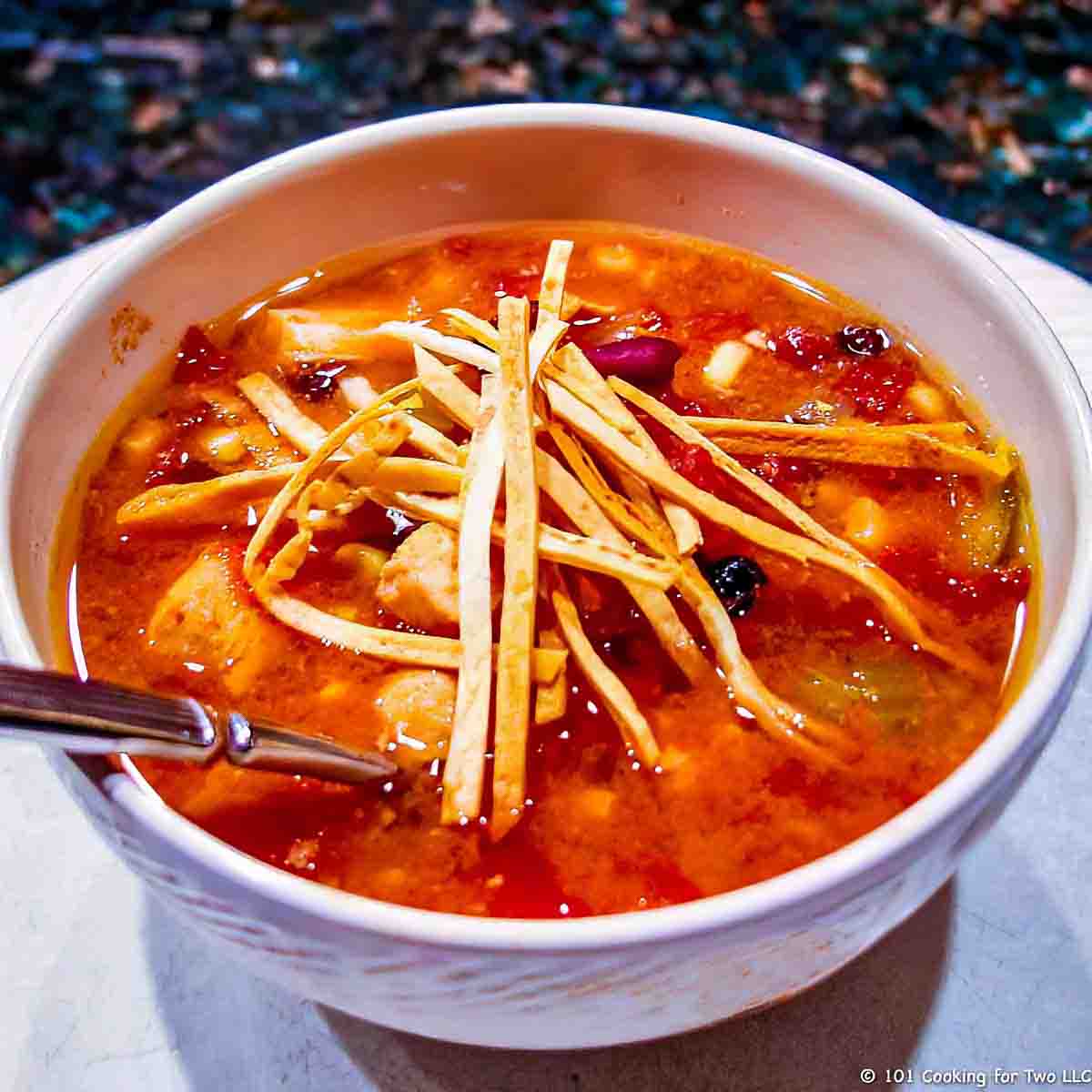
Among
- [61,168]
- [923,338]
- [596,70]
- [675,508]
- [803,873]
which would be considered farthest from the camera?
[596,70]

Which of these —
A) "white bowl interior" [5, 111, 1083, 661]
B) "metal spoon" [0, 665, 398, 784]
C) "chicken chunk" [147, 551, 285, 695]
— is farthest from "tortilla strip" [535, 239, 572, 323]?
"metal spoon" [0, 665, 398, 784]

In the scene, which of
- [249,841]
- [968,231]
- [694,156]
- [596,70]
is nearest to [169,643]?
[249,841]

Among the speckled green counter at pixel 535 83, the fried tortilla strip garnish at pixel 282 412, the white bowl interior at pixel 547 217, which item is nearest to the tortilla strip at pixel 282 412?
the fried tortilla strip garnish at pixel 282 412

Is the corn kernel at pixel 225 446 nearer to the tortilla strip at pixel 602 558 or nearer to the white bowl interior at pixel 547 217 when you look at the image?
the white bowl interior at pixel 547 217

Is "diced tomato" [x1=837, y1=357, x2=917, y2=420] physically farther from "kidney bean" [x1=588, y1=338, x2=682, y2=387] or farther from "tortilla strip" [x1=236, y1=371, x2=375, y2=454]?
"tortilla strip" [x1=236, y1=371, x2=375, y2=454]

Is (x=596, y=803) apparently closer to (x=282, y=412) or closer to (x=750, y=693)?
(x=750, y=693)

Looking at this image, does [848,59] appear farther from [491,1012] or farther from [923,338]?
[491,1012]
